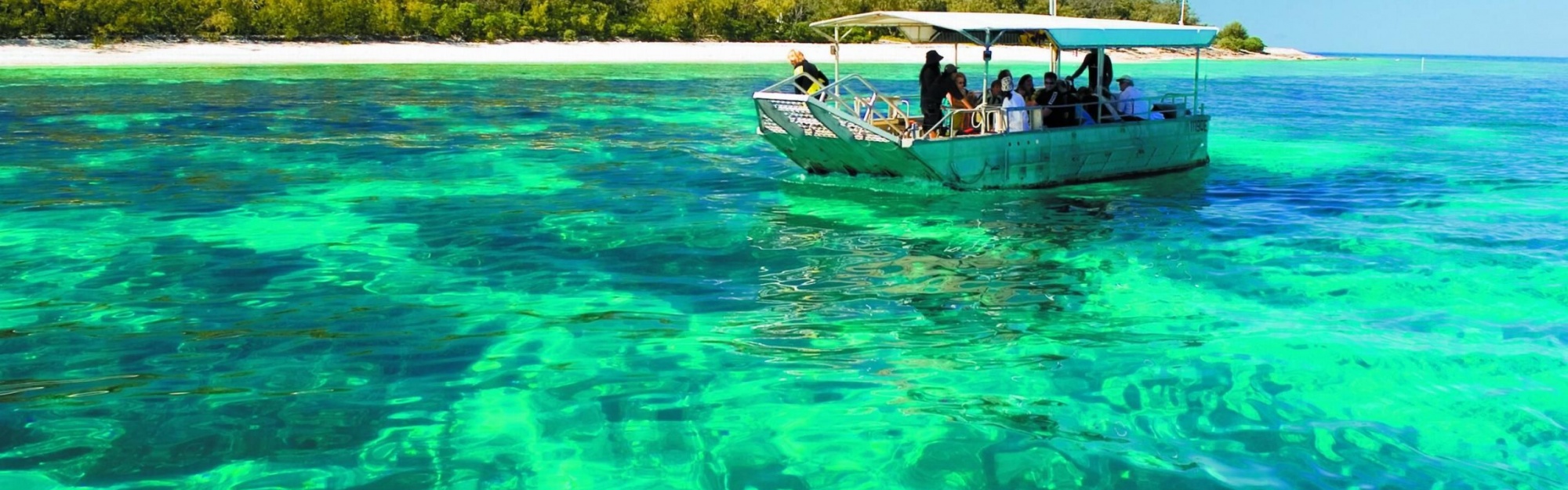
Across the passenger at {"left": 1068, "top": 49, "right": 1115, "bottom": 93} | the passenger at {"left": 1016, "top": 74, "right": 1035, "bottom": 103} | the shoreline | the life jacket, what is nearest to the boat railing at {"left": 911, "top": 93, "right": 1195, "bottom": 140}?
the passenger at {"left": 1016, "top": 74, "right": 1035, "bottom": 103}

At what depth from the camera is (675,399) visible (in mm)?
8227

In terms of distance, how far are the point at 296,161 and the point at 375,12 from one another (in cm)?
5193

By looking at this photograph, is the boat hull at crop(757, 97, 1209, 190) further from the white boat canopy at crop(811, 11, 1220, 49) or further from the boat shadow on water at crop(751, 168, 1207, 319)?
the white boat canopy at crop(811, 11, 1220, 49)

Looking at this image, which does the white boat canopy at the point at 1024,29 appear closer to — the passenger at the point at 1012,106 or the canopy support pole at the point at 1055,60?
the canopy support pole at the point at 1055,60

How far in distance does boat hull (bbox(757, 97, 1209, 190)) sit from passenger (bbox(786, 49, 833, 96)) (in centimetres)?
48

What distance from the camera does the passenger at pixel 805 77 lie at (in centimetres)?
1597

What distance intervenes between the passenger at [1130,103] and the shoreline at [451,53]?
81.5ft

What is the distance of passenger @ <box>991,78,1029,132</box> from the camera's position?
54.0 ft

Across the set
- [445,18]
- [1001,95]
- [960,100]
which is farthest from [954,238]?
[445,18]

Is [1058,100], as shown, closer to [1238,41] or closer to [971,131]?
[971,131]

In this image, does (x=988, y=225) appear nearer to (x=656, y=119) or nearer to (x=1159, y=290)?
(x=1159, y=290)

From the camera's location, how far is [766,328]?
993 cm

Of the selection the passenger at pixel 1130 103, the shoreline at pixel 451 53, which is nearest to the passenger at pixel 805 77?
the passenger at pixel 1130 103

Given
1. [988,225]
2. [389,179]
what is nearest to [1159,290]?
[988,225]
